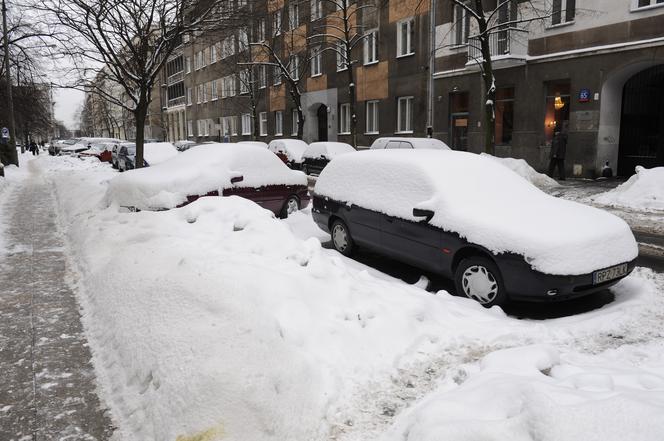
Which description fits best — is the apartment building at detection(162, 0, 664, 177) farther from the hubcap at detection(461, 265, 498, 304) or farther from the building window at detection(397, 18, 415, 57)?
the hubcap at detection(461, 265, 498, 304)

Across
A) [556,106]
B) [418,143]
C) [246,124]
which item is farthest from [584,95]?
[246,124]

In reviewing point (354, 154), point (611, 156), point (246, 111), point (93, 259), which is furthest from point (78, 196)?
point (246, 111)

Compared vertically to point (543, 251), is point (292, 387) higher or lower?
lower

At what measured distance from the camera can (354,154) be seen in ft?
26.7

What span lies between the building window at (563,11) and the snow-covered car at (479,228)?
1400 cm

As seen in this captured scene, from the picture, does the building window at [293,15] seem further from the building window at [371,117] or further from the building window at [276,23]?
the building window at [371,117]

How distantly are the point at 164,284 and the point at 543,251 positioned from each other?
145 inches

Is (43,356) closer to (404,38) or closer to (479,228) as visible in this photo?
(479,228)

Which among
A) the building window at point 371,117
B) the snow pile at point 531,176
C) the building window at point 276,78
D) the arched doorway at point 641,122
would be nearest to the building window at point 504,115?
the snow pile at point 531,176

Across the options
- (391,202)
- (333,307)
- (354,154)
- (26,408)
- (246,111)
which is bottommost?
(26,408)

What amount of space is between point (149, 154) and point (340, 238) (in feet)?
52.6

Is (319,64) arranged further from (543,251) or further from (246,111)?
(543,251)

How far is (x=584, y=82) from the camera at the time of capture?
17766 millimetres

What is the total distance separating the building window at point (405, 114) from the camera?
2586 centimetres
